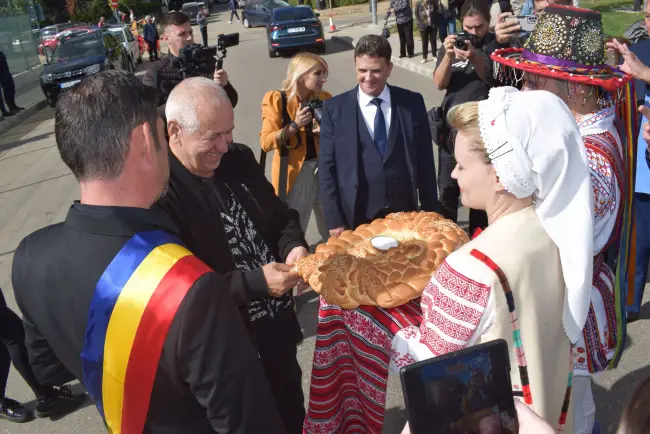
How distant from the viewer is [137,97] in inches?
61.1

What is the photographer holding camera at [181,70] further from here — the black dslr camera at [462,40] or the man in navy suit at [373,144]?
the black dslr camera at [462,40]

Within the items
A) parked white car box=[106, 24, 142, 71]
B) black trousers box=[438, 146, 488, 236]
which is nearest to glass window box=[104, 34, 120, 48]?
parked white car box=[106, 24, 142, 71]

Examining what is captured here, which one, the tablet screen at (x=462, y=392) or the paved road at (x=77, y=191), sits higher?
the tablet screen at (x=462, y=392)

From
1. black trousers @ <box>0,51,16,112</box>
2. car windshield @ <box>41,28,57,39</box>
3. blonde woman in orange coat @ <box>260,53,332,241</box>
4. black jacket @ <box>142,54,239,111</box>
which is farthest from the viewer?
car windshield @ <box>41,28,57,39</box>

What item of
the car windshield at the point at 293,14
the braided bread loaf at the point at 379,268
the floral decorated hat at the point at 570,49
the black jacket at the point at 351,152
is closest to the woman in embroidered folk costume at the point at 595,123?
the floral decorated hat at the point at 570,49

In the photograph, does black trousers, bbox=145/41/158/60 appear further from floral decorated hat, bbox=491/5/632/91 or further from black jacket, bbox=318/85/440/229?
floral decorated hat, bbox=491/5/632/91

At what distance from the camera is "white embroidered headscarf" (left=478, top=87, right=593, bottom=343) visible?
72.2 inches

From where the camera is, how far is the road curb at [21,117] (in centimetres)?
1324

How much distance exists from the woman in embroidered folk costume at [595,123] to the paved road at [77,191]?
1.79 feet

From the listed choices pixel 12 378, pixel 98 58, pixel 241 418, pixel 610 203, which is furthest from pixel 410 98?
pixel 98 58

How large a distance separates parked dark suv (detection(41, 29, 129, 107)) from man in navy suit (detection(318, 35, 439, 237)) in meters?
12.1

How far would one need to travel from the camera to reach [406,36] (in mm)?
14570

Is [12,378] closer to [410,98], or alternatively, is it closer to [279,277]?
[279,277]

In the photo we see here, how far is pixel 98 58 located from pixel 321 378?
14974 mm
